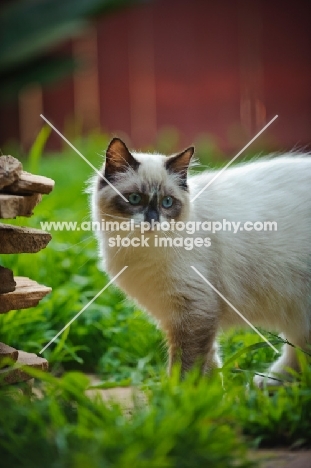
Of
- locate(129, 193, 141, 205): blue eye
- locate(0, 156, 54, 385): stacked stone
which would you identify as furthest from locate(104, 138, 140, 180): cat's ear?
locate(0, 156, 54, 385): stacked stone

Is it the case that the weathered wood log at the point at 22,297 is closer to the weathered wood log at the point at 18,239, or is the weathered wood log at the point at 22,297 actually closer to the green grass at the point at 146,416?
the weathered wood log at the point at 18,239

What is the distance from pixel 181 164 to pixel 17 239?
0.82m

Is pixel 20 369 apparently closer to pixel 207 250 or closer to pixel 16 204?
pixel 16 204

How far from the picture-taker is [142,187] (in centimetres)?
282

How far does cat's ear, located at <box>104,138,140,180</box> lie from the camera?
282 centimetres

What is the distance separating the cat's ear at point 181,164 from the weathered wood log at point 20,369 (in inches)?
37.3

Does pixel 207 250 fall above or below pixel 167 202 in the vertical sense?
below

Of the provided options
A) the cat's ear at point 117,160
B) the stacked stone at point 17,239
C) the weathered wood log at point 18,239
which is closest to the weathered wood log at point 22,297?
the stacked stone at point 17,239

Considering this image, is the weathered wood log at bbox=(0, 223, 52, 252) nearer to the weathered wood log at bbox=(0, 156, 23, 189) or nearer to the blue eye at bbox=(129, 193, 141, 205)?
the weathered wood log at bbox=(0, 156, 23, 189)

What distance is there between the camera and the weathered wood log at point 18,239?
7.98ft

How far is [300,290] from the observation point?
2.98 m

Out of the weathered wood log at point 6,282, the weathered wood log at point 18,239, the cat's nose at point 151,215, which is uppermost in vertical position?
the cat's nose at point 151,215

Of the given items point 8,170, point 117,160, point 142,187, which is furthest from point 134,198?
point 8,170

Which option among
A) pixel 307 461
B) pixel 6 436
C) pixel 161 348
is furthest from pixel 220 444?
pixel 161 348
